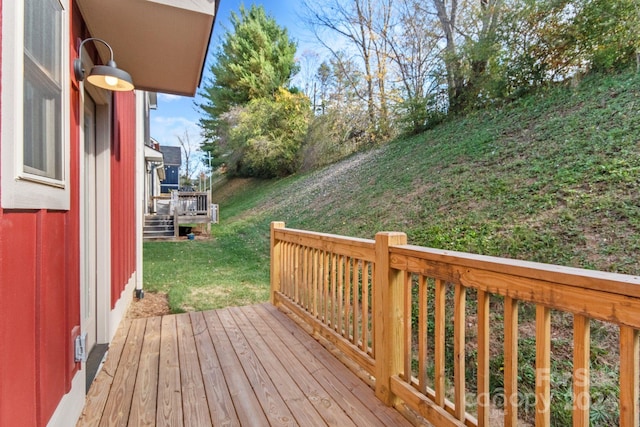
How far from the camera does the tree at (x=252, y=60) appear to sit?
19.6m

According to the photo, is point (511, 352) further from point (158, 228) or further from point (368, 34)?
point (368, 34)

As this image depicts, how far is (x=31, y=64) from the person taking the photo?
1.37 meters

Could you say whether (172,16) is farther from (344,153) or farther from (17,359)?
(344,153)

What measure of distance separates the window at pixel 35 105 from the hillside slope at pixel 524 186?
3.99 meters

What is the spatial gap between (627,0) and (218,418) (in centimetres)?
957

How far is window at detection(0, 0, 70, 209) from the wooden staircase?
9.34 m

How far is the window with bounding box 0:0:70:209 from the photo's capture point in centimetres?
116

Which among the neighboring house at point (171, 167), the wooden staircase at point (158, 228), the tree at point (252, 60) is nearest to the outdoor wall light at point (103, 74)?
the wooden staircase at point (158, 228)

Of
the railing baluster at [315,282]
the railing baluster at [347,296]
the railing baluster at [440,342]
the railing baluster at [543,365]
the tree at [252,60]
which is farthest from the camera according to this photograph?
the tree at [252,60]

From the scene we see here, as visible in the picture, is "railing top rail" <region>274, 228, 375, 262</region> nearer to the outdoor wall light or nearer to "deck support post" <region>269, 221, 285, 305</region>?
"deck support post" <region>269, 221, 285, 305</region>

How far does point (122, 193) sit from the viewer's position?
12.8ft

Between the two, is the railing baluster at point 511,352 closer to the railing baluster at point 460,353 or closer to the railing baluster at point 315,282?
the railing baluster at point 460,353

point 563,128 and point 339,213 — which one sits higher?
point 563,128

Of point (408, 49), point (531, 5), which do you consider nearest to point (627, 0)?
point (531, 5)
